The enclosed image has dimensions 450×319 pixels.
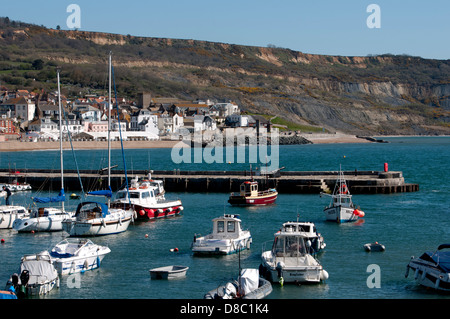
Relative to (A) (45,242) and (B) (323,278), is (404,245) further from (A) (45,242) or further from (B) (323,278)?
(A) (45,242)

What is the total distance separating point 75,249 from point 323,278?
9.59 m

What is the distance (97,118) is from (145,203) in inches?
4501

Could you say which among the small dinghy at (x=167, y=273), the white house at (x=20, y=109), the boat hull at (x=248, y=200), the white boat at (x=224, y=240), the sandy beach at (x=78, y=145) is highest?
the white house at (x=20, y=109)

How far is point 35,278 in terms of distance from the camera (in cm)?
2244

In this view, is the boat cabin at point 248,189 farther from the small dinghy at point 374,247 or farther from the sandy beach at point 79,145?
the sandy beach at point 79,145

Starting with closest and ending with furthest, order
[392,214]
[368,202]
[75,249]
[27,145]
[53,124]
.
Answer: [75,249] → [392,214] → [368,202] → [27,145] → [53,124]

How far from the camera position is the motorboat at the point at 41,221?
112ft

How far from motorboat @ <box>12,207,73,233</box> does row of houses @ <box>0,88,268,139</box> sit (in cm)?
9728

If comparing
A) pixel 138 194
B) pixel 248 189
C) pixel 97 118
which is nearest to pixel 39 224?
pixel 138 194

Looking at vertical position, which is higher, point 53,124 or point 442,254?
point 53,124

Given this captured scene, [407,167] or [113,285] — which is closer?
[113,285]

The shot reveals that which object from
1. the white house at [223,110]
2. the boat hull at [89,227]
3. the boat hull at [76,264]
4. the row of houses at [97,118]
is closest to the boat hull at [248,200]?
the boat hull at [89,227]

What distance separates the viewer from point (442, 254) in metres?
23.4

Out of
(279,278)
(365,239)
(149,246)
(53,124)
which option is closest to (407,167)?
(365,239)
